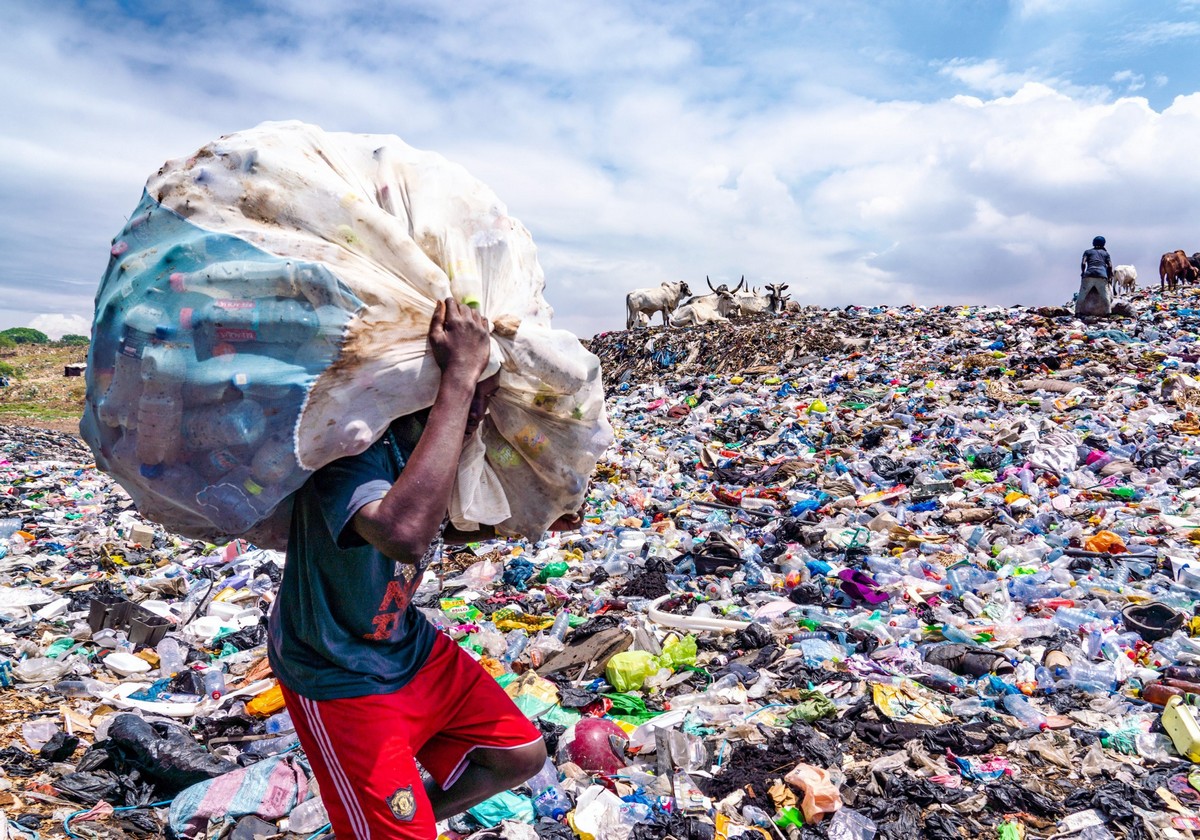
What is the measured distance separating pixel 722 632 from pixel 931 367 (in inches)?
322

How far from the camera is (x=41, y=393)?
2277cm

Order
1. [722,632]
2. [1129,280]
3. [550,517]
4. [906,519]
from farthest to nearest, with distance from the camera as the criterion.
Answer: [1129,280] < [906,519] < [722,632] < [550,517]

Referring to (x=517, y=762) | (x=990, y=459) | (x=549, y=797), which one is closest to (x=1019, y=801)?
(x=549, y=797)

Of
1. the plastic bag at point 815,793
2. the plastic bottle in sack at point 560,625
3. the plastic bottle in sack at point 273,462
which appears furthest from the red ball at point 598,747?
the plastic bottle in sack at point 273,462

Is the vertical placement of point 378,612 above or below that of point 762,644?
above

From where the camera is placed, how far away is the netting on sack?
1.52 meters

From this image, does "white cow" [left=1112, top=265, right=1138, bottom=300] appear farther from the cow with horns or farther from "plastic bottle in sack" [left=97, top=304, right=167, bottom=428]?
"plastic bottle in sack" [left=97, top=304, right=167, bottom=428]

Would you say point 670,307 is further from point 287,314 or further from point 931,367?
point 287,314

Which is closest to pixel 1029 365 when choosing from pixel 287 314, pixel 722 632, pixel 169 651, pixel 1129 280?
pixel 722 632

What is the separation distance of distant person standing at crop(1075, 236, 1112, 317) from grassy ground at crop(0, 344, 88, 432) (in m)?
19.0

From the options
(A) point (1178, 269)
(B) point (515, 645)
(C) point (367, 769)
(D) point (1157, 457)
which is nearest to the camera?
(C) point (367, 769)

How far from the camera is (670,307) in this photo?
23.6 meters

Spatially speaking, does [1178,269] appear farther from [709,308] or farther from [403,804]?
[403,804]

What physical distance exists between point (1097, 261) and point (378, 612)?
13.8 metres
